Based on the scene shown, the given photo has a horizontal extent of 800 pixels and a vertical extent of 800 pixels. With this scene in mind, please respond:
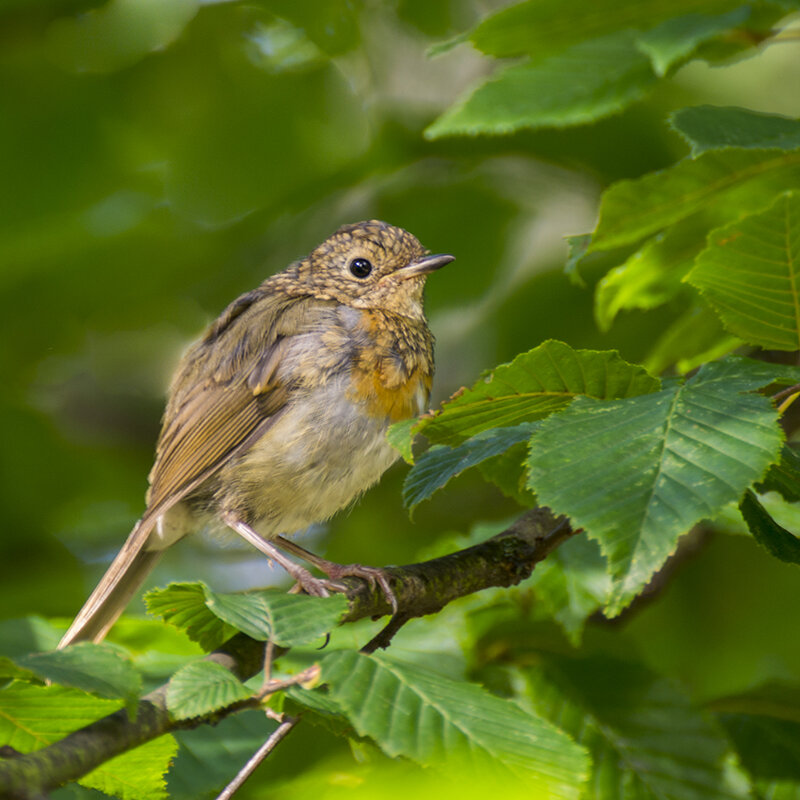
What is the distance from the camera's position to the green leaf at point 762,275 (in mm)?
1713

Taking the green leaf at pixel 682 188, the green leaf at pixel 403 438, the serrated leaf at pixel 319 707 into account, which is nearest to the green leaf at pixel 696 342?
the green leaf at pixel 682 188

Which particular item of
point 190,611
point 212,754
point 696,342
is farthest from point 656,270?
point 212,754

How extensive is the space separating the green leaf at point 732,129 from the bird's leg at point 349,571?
3.65 feet

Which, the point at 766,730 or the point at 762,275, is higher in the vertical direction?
the point at 762,275

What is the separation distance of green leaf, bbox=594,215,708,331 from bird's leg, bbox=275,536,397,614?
3.19ft

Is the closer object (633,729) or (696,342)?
(633,729)

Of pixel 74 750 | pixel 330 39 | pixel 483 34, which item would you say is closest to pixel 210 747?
pixel 74 750

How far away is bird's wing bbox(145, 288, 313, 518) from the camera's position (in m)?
3.00

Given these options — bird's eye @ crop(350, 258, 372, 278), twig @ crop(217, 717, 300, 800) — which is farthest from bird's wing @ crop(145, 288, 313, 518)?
twig @ crop(217, 717, 300, 800)

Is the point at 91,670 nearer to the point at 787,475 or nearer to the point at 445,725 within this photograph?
the point at 445,725

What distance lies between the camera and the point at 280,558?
278 cm

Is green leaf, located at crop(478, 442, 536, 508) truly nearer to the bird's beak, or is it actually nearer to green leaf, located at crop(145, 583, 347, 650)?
green leaf, located at crop(145, 583, 347, 650)

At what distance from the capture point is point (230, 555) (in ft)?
15.4

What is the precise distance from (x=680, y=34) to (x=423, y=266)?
3.65 ft
